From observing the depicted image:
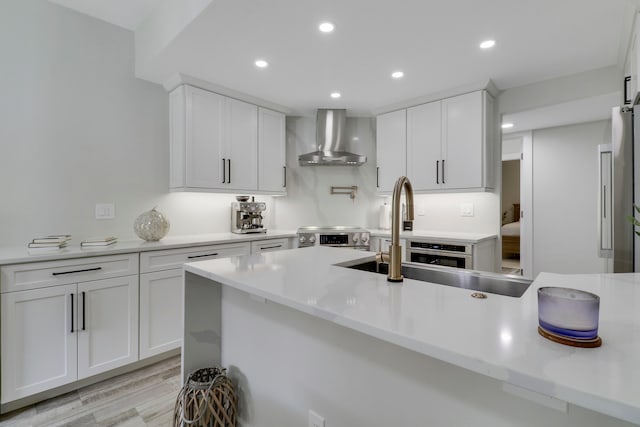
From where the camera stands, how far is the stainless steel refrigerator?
183 centimetres

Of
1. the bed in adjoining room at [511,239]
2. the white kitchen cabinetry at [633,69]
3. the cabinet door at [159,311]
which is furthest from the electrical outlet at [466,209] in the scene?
the bed in adjoining room at [511,239]

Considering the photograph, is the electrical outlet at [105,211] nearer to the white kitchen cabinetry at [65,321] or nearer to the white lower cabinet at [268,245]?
the white kitchen cabinetry at [65,321]

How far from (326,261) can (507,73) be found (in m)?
2.53

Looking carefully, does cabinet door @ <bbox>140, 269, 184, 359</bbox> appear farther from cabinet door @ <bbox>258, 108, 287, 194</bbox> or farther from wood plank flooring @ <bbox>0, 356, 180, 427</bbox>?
cabinet door @ <bbox>258, 108, 287, 194</bbox>

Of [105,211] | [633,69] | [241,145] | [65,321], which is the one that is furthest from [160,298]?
[633,69]

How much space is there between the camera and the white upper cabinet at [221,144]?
2.88m

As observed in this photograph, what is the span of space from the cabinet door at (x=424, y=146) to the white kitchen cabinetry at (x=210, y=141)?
1.78m

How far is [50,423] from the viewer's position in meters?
1.78

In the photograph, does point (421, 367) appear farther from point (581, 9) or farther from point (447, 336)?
point (581, 9)

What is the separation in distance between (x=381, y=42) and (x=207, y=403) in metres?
2.49

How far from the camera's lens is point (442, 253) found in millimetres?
2982

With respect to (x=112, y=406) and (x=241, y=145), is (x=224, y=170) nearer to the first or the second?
(x=241, y=145)

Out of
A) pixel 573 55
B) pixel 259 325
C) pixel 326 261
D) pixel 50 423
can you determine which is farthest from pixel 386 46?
pixel 50 423

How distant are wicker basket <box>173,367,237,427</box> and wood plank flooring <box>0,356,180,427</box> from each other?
498mm
